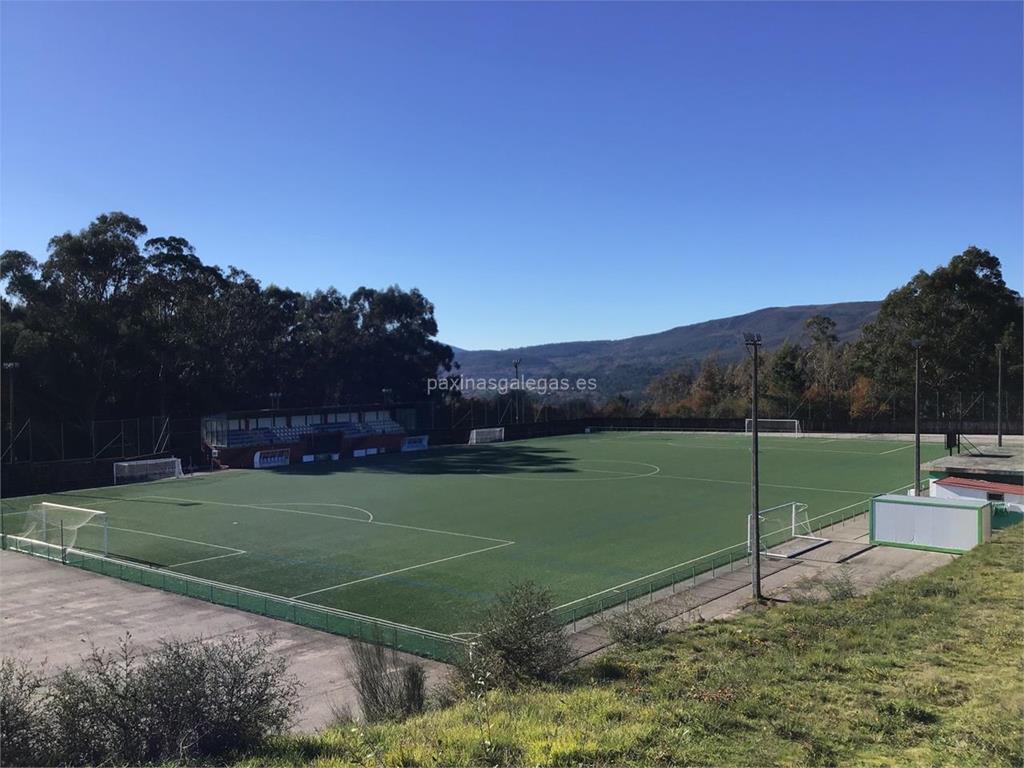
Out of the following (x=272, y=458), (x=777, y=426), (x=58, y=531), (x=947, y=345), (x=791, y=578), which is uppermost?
(x=947, y=345)

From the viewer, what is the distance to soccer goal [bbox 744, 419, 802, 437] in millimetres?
75062

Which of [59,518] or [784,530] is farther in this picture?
[59,518]

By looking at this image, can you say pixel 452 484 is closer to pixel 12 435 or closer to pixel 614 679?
pixel 12 435

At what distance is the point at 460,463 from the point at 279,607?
3621 centimetres

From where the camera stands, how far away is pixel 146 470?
163 feet

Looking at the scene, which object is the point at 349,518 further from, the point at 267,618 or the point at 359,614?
the point at 267,618

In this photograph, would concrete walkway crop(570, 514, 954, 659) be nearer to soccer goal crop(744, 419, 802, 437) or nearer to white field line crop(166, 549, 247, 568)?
white field line crop(166, 549, 247, 568)

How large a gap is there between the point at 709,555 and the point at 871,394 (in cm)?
5684

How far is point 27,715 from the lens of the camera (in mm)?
9164

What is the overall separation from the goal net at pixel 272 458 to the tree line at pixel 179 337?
9.66 meters

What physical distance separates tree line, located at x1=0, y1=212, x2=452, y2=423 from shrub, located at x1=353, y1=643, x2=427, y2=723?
130 ft

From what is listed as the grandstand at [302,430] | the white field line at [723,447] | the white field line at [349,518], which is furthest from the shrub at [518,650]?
the white field line at [723,447]
